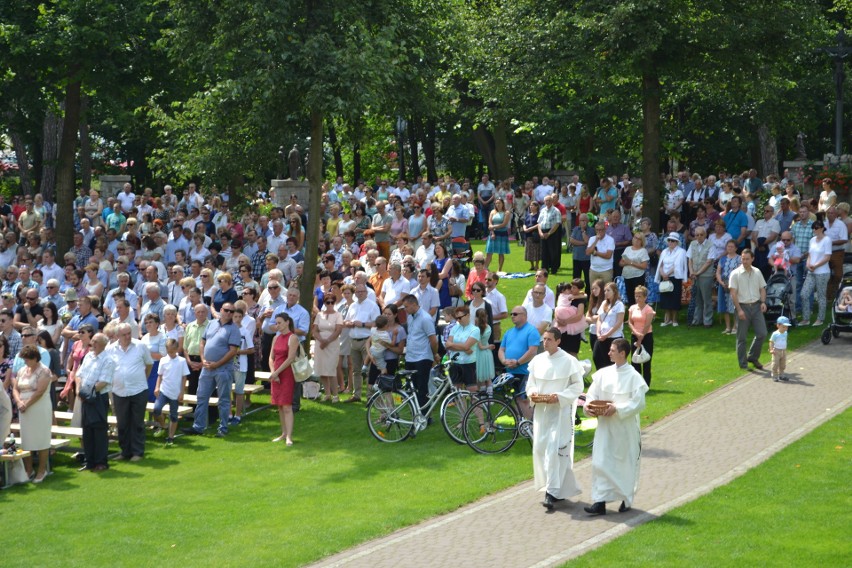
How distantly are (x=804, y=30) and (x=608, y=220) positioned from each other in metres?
5.78

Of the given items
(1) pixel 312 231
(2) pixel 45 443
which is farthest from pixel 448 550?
(1) pixel 312 231

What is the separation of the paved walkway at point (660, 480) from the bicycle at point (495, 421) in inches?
43.5

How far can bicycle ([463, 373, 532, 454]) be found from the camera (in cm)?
1484

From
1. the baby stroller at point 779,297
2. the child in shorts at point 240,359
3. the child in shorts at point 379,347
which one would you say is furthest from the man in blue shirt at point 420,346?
the baby stroller at point 779,297

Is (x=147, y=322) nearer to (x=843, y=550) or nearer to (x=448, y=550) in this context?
(x=448, y=550)

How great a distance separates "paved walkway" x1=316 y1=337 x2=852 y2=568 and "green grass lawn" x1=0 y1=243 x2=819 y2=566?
0.39 meters

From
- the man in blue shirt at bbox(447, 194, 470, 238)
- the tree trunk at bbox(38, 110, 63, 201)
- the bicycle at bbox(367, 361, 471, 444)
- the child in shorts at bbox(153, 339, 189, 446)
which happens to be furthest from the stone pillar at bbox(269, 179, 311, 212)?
the bicycle at bbox(367, 361, 471, 444)

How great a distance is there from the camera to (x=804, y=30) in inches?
954

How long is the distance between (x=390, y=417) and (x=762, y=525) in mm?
5841

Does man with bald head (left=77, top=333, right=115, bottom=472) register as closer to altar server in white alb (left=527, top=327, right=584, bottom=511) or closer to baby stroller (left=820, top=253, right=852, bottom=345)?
altar server in white alb (left=527, top=327, right=584, bottom=511)

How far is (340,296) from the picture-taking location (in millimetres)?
19359

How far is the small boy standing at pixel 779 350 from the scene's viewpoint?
17.1 metres

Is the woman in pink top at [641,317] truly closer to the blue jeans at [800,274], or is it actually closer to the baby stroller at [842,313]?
the baby stroller at [842,313]

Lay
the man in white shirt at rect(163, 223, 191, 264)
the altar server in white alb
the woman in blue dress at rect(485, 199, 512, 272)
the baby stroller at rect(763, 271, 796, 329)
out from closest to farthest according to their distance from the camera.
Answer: the altar server in white alb
the baby stroller at rect(763, 271, 796, 329)
the man in white shirt at rect(163, 223, 191, 264)
the woman in blue dress at rect(485, 199, 512, 272)
